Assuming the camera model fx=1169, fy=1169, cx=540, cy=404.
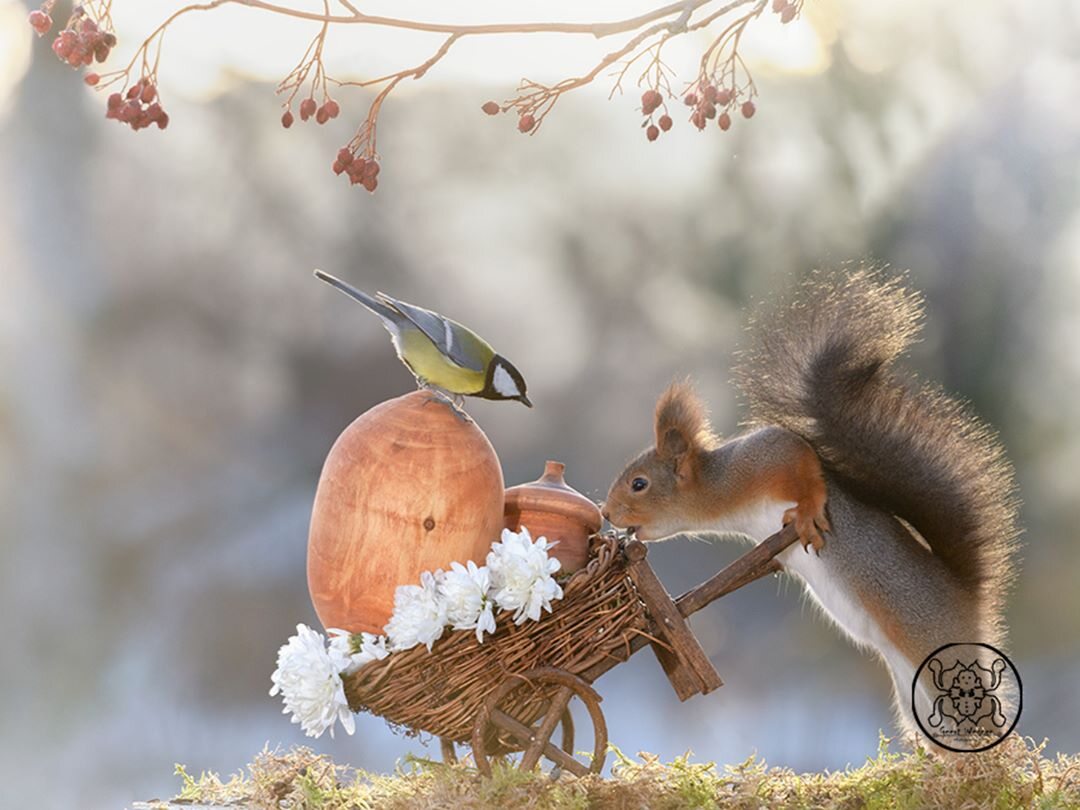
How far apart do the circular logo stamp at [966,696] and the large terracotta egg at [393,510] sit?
110cm

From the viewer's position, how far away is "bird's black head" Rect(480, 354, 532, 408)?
2.48 m

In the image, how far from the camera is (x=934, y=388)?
278cm

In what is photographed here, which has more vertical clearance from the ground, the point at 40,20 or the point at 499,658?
the point at 40,20

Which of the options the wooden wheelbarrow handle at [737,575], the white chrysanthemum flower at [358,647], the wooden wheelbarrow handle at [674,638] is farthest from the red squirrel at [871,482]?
the white chrysanthemum flower at [358,647]

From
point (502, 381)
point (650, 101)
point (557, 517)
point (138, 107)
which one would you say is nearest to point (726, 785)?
point (557, 517)

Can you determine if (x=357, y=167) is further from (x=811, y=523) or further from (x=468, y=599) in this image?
(x=811, y=523)

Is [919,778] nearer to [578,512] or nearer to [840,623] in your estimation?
[840,623]

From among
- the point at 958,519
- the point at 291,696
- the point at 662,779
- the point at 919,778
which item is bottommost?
the point at 919,778

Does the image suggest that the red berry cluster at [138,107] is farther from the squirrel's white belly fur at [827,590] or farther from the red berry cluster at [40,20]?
the squirrel's white belly fur at [827,590]

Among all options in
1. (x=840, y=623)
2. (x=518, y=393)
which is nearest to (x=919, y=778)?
(x=840, y=623)

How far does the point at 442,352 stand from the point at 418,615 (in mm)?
555

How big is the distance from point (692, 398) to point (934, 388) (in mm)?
573

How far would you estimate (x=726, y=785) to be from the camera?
2.56 meters

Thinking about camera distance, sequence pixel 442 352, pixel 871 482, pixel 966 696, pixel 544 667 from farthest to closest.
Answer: pixel 871 482 < pixel 966 696 < pixel 442 352 < pixel 544 667
